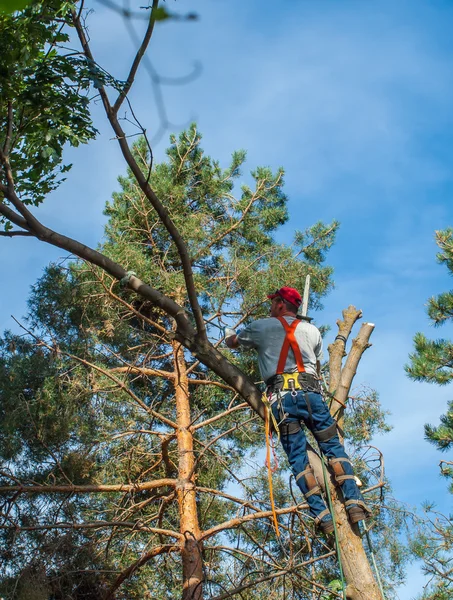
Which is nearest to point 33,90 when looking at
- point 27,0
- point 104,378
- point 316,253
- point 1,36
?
point 1,36

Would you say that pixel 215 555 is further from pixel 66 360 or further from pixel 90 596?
pixel 66 360

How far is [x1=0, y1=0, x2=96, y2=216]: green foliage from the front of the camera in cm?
508

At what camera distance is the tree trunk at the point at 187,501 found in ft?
22.2

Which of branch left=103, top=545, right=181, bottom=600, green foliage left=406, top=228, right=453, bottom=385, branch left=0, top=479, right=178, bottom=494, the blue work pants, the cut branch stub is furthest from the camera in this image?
green foliage left=406, top=228, right=453, bottom=385

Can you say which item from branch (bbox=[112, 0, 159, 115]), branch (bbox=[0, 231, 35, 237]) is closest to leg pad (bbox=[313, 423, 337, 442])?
branch (bbox=[0, 231, 35, 237])

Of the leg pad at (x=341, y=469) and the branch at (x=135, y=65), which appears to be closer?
the branch at (x=135, y=65)

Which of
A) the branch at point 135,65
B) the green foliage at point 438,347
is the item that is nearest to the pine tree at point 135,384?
the branch at point 135,65

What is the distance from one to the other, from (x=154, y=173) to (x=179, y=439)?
492cm

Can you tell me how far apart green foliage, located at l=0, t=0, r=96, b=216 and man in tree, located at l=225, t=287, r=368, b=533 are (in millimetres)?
2182

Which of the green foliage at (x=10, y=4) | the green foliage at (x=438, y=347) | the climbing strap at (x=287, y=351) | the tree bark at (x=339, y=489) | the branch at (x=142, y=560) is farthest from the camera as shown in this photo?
the green foliage at (x=438, y=347)

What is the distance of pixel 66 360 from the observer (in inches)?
345

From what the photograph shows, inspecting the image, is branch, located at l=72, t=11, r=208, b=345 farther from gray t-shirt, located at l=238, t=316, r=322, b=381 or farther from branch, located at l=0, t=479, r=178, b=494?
branch, located at l=0, t=479, r=178, b=494

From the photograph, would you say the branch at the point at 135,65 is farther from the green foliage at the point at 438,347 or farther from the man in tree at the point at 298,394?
the green foliage at the point at 438,347

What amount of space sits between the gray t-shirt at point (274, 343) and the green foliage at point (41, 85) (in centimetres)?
217
